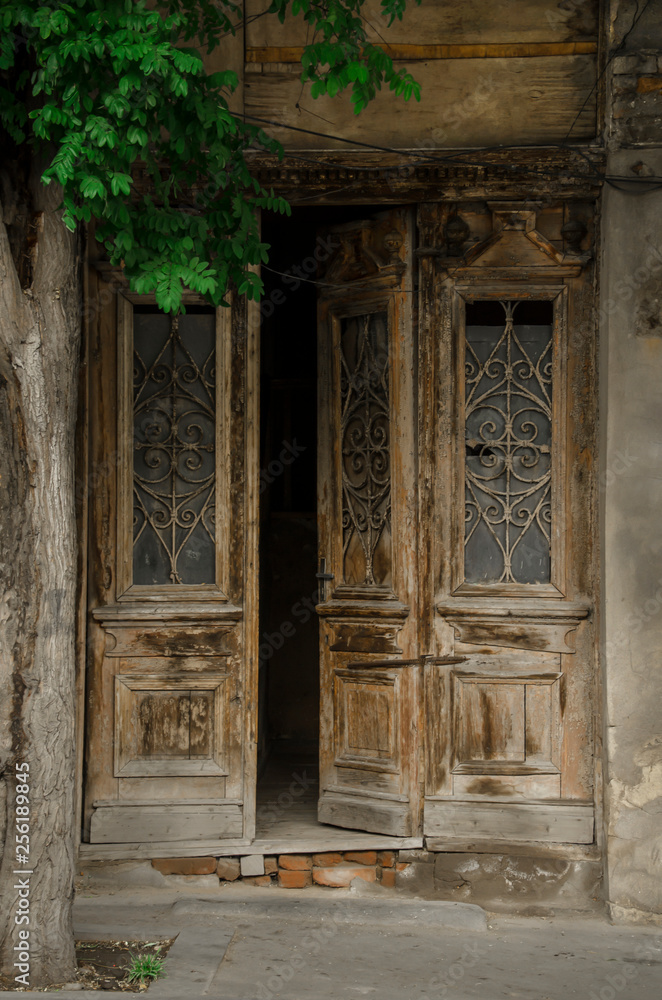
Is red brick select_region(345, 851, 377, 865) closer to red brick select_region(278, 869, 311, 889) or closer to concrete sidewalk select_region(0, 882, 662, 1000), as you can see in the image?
concrete sidewalk select_region(0, 882, 662, 1000)

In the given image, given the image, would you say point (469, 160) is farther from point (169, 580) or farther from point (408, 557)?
point (169, 580)

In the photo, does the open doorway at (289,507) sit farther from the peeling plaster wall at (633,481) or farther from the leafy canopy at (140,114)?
the leafy canopy at (140,114)

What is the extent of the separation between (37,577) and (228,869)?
2334 millimetres

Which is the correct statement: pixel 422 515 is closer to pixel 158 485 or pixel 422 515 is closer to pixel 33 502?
pixel 158 485

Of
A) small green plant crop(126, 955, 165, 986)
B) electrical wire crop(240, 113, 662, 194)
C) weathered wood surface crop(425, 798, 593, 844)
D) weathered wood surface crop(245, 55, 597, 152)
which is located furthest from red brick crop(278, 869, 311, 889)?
weathered wood surface crop(245, 55, 597, 152)

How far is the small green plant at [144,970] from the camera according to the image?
429 cm

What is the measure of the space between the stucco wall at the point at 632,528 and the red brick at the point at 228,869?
2082 millimetres

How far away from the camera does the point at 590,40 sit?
556 cm

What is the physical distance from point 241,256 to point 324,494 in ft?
6.16

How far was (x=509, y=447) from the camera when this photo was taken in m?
5.73

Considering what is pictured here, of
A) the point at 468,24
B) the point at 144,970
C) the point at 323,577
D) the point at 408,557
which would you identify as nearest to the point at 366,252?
the point at 468,24

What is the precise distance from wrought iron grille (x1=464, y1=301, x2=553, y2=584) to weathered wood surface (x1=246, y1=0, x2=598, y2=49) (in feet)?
4.99

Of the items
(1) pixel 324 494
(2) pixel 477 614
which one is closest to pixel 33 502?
(1) pixel 324 494

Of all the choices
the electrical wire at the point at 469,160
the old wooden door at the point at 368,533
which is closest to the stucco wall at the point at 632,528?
the electrical wire at the point at 469,160
